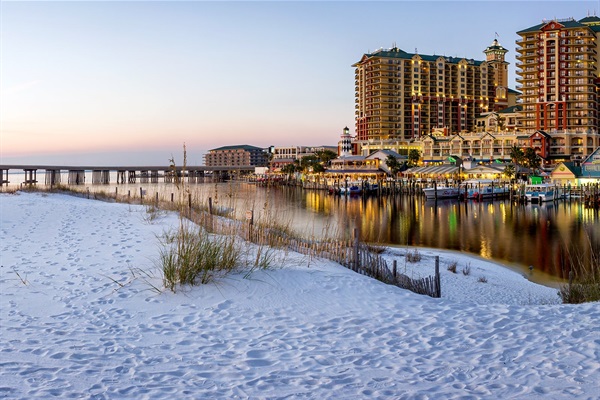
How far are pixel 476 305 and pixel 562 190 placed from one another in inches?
2356

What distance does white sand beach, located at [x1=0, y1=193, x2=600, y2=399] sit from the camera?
204 inches

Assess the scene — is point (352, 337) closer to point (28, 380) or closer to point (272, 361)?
point (272, 361)

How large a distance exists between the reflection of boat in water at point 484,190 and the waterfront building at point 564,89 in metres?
30.3

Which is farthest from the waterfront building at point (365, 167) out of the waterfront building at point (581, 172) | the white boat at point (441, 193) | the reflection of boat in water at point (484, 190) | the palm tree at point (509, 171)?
the waterfront building at point (581, 172)

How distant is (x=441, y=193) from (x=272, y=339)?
60.1m

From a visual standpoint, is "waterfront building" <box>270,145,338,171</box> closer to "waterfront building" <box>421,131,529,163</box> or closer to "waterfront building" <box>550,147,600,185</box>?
"waterfront building" <box>421,131,529,163</box>

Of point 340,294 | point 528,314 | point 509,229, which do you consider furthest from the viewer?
point 509,229

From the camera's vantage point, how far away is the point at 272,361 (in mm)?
5898

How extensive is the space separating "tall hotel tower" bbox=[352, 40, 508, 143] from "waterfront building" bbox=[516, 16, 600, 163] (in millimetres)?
24967

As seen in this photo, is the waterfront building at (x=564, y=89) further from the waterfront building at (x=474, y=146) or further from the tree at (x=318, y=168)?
the tree at (x=318, y=168)

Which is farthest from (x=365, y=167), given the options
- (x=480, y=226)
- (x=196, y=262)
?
(x=196, y=262)

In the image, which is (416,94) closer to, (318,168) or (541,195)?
(318,168)

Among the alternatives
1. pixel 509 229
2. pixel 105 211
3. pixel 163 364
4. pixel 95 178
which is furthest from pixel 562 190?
pixel 95 178

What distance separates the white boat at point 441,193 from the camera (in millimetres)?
62938
